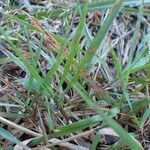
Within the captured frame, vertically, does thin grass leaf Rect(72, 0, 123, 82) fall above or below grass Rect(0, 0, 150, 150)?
above

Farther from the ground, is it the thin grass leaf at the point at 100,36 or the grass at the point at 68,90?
the thin grass leaf at the point at 100,36

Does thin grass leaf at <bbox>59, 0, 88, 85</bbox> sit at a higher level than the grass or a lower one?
higher

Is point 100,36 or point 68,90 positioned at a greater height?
point 100,36

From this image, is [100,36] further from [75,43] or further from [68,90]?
[68,90]

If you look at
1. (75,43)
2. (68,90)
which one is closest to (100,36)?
(75,43)

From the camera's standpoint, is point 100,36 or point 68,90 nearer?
point 100,36

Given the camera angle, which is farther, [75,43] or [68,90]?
[68,90]

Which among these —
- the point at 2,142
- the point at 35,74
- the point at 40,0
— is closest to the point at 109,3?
the point at 40,0

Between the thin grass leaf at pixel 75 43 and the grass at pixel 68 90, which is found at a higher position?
the thin grass leaf at pixel 75 43
